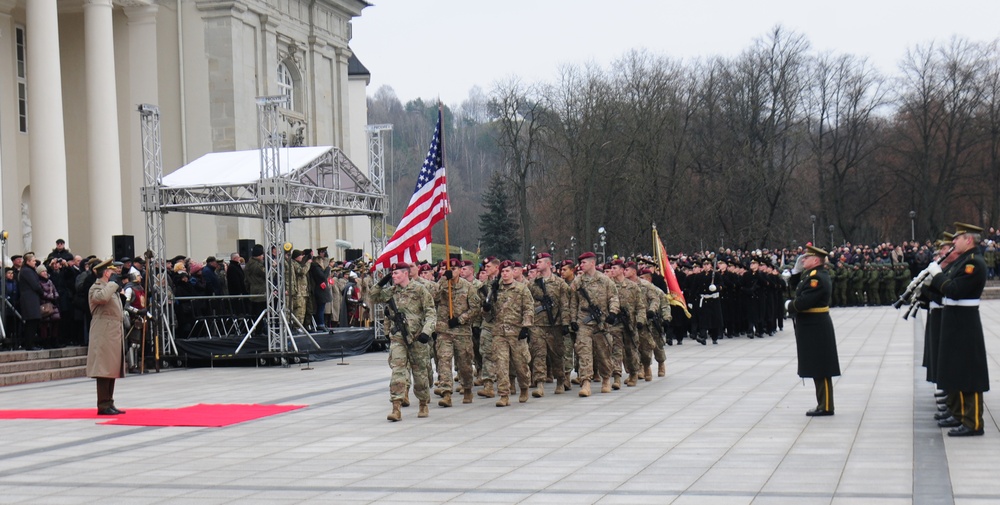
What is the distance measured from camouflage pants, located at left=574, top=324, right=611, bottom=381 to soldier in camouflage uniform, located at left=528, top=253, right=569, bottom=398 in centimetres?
31

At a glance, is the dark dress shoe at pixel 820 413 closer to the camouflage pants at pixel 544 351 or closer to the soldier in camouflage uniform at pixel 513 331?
the soldier in camouflage uniform at pixel 513 331

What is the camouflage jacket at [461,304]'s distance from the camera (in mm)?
14758

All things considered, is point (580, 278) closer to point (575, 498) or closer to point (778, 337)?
point (575, 498)

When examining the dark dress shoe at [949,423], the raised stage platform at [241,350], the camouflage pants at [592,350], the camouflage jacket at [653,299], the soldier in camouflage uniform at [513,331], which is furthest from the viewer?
the raised stage platform at [241,350]

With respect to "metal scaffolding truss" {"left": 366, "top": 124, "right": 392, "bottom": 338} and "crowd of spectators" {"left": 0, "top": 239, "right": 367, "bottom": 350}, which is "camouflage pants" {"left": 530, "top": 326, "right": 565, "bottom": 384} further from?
"metal scaffolding truss" {"left": 366, "top": 124, "right": 392, "bottom": 338}

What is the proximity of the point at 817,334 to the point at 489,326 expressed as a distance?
14.8 feet

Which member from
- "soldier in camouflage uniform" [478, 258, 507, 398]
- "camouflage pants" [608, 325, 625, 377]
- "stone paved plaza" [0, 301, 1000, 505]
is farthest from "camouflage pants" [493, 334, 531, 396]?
"camouflage pants" [608, 325, 625, 377]

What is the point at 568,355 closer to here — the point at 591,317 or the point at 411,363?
the point at 591,317

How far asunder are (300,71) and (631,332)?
29.7 meters

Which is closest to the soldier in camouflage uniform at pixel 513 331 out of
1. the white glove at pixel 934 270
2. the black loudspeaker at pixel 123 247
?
the white glove at pixel 934 270

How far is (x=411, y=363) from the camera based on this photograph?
13438mm

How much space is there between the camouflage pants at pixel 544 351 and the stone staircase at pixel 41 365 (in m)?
9.00

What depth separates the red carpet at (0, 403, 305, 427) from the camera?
13.5 metres

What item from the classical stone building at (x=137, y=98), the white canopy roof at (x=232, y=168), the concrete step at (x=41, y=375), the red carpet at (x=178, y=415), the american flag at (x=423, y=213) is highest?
the classical stone building at (x=137, y=98)
